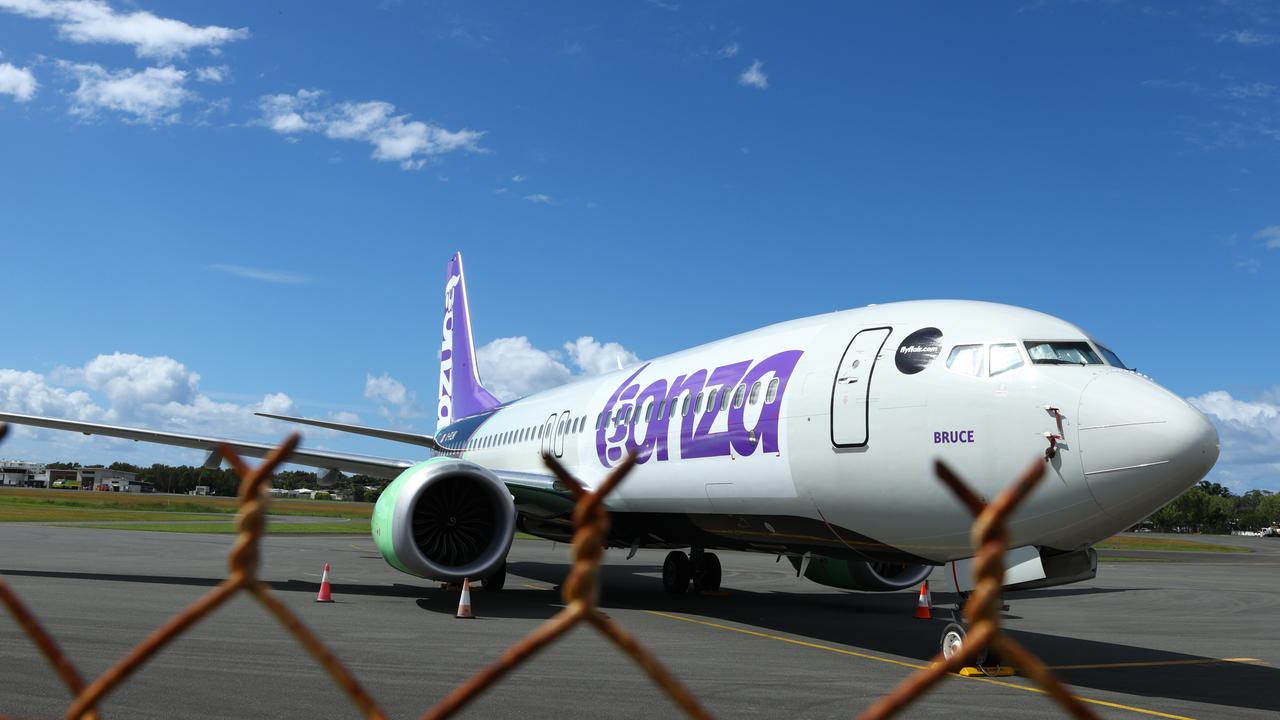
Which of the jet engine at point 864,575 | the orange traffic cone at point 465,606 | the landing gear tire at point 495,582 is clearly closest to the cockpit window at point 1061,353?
the jet engine at point 864,575

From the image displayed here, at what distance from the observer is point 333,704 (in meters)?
6.54

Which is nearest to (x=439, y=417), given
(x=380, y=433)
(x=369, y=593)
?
(x=380, y=433)

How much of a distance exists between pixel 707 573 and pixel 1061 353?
29.3 feet

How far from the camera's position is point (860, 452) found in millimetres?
9086

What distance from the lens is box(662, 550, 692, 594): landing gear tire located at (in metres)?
16.4

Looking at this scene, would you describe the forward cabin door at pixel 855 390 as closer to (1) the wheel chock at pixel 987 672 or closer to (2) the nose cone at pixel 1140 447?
(2) the nose cone at pixel 1140 447

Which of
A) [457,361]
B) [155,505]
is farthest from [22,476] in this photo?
[457,361]

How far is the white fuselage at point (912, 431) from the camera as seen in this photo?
7.53 meters

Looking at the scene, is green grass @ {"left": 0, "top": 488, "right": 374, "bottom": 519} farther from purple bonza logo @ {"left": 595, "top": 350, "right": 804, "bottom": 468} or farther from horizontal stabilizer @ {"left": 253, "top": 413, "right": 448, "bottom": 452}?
purple bonza logo @ {"left": 595, "top": 350, "right": 804, "bottom": 468}

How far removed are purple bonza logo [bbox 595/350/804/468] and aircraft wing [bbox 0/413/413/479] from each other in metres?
5.51

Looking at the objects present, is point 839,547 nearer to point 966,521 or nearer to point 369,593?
point 966,521

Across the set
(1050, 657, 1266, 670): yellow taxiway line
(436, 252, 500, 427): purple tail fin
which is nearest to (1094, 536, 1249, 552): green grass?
(436, 252, 500, 427): purple tail fin

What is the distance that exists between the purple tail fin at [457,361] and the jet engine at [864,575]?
1249 cm

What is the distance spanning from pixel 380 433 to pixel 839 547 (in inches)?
588
